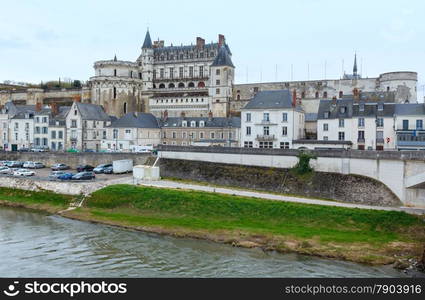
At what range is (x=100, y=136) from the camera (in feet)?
202

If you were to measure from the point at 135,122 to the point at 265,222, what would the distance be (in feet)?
99.9

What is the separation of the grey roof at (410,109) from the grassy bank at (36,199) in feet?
92.4

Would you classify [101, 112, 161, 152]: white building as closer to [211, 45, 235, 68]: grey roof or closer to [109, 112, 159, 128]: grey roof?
[109, 112, 159, 128]: grey roof

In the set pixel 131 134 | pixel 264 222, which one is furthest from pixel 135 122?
pixel 264 222

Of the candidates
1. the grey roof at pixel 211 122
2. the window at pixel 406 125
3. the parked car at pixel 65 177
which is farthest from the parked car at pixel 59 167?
the window at pixel 406 125

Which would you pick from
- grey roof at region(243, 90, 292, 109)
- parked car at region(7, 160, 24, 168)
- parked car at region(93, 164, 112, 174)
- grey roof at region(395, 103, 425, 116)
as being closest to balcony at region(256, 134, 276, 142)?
grey roof at region(243, 90, 292, 109)

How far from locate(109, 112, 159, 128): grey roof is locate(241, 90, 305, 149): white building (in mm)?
14780

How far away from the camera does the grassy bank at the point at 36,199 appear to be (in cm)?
3700

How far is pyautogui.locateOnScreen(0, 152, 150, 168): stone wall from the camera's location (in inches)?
1855

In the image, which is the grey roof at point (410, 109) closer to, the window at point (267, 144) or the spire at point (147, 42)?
the window at point (267, 144)

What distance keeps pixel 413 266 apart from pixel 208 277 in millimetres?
9623

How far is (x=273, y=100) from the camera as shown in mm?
46781

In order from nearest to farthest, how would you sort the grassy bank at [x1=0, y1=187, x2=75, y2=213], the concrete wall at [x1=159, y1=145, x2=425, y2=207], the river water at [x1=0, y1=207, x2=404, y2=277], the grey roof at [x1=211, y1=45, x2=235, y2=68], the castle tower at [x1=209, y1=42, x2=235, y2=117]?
the river water at [x1=0, y1=207, x2=404, y2=277]
the concrete wall at [x1=159, y1=145, x2=425, y2=207]
the grassy bank at [x1=0, y1=187, x2=75, y2=213]
the castle tower at [x1=209, y1=42, x2=235, y2=117]
the grey roof at [x1=211, y1=45, x2=235, y2=68]

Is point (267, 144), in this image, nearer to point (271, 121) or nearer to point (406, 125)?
point (271, 121)
